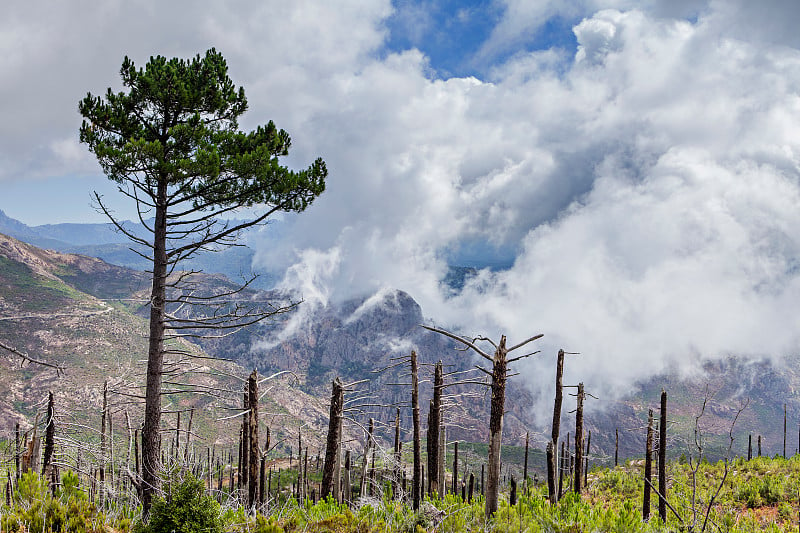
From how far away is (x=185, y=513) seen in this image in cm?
912

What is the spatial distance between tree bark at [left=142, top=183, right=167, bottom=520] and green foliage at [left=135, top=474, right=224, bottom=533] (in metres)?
4.16

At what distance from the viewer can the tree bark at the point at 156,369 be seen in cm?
1312

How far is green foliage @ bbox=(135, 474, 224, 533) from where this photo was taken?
29.6ft

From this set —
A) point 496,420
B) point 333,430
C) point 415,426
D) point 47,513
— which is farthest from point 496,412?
point 415,426

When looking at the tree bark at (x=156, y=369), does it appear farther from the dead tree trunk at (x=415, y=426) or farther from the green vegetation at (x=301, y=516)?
the dead tree trunk at (x=415, y=426)

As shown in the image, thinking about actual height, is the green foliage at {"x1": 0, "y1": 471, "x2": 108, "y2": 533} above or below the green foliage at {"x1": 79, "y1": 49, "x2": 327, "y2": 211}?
below

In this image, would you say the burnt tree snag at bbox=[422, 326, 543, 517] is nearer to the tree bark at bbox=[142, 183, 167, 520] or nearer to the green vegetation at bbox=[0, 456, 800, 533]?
the green vegetation at bbox=[0, 456, 800, 533]

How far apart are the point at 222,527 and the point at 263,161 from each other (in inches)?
354

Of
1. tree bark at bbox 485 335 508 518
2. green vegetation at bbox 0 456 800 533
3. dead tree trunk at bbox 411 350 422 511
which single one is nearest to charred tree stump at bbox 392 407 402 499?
dead tree trunk at bbox 411 350 422 511

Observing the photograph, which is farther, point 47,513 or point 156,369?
point 156,369

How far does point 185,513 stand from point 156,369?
5.45 metres

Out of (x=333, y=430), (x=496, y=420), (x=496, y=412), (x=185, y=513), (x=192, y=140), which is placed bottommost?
(x=185, y=513)

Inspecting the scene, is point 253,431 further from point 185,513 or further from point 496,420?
point 496,420

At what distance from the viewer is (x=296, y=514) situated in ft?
38.8
